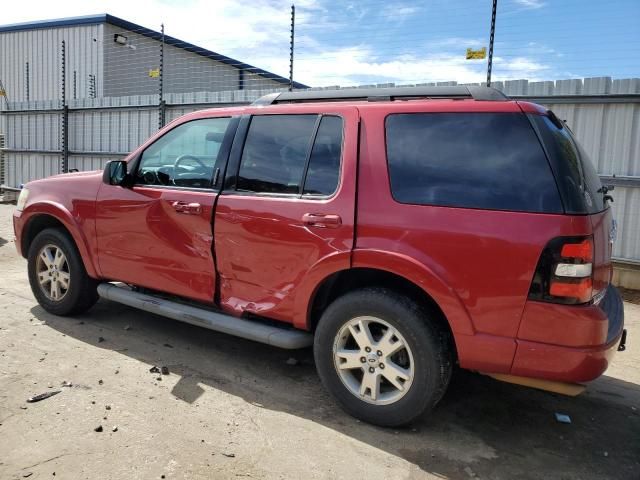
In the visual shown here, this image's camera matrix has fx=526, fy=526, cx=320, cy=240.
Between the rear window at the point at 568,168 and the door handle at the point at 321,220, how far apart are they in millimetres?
1226

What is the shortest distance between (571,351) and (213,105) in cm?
900

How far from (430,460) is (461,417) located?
2.00ft

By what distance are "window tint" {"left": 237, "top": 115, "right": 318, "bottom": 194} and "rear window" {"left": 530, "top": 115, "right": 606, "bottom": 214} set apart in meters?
1.46

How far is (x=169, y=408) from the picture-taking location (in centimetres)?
335

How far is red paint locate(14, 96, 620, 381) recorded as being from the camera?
106 inches

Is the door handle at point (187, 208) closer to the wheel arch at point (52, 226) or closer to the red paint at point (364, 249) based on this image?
the red paint at point (364, 249)

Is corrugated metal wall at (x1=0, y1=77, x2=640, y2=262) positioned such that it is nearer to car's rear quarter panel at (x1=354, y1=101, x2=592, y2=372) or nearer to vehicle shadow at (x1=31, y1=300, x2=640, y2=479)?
vehicle shadow at (x1=31, y1=300, x2=640, y2=479)

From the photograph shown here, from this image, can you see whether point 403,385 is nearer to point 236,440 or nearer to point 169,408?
point 236,440

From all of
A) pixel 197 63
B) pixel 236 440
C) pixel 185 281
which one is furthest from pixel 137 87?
pixel 236 440

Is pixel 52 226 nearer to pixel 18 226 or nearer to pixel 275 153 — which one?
pixel 18 226

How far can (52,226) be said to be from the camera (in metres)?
4.98

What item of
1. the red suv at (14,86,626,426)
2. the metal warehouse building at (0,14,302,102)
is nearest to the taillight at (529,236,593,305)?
the red suv at (14,86,626,426)

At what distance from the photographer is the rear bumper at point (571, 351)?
8.65ft

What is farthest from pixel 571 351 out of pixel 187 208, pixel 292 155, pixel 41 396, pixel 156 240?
pixel 41 396
